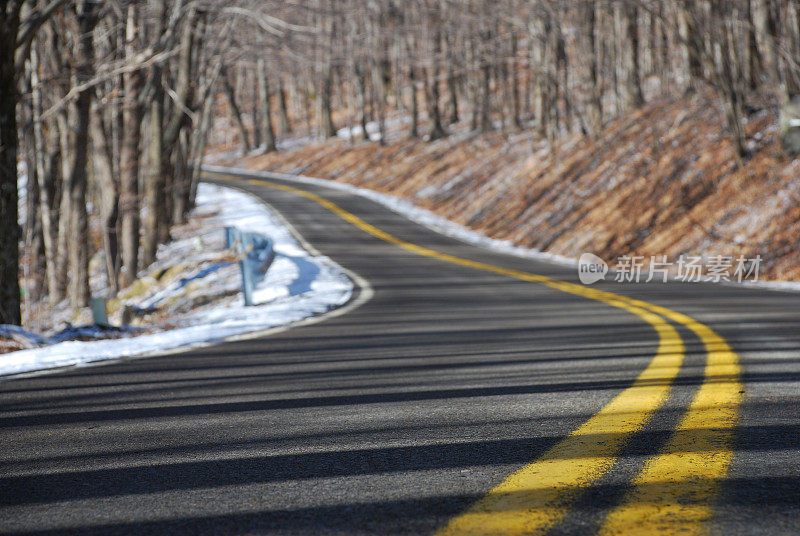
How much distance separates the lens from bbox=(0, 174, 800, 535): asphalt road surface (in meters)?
2.71

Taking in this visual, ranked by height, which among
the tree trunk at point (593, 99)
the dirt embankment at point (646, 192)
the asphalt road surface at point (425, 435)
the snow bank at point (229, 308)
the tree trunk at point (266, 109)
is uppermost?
the tree trunk at point (266, 109)

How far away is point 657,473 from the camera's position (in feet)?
9.87

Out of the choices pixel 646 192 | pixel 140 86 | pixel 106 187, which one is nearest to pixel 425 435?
pixel 106 187

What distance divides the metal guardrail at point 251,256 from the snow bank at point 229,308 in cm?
19

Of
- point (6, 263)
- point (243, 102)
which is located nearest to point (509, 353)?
point (6, 263)

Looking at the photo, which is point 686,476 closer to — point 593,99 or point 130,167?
point 130,167

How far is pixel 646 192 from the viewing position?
78.6 ft

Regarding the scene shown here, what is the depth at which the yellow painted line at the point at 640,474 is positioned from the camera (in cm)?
252

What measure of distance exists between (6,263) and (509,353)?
22.6 ft

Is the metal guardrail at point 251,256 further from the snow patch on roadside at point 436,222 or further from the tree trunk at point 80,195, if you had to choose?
the snow patch on roadside at point 436,222

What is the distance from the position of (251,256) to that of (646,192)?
13442 mm

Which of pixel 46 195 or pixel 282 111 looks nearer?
pixel 46 195

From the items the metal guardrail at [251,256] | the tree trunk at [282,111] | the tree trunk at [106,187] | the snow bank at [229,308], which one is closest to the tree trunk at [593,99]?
the snow bank at [229,308]

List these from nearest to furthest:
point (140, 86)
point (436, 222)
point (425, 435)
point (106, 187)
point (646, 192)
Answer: point (425, 435), point (106, 187), point (140, 86), point (646, 192), point (436, 222)
